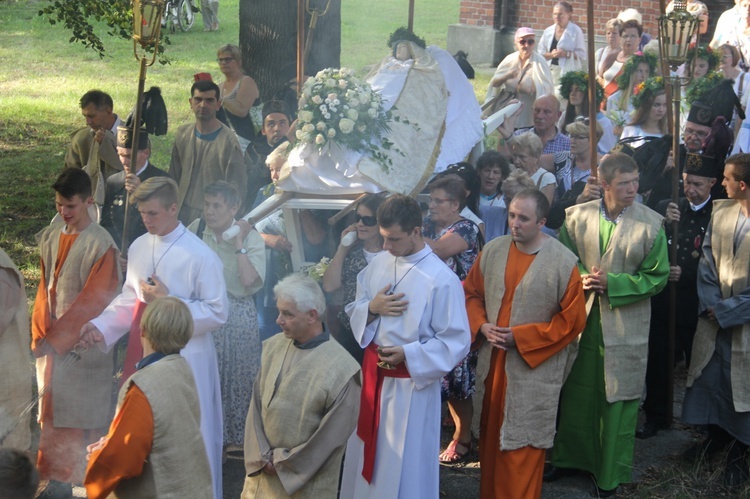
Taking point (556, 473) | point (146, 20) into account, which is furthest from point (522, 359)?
point (146, 20)

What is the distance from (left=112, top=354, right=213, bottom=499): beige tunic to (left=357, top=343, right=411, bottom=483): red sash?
54.7 inches

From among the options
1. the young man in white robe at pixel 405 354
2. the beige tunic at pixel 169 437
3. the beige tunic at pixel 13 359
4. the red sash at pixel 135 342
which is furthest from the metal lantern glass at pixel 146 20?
the beige tunic at pixel 169 437

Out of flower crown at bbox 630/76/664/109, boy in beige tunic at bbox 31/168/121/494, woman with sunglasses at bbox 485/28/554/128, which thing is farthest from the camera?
woman with sunglasses at bbox 485/28/554/128

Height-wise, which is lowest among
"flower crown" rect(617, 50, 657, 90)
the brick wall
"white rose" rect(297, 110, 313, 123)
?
"white rose" rect(297, 110, 313, 123)

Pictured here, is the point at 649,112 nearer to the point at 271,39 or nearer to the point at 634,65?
the point at 634,65

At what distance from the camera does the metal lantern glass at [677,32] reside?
6664 mm

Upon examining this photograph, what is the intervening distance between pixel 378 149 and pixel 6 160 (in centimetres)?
796

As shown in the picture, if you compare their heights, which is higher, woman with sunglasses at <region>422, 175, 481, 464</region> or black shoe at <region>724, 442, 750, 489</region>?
woman with sunglasses at <region>422, 175, 481, 464</region>

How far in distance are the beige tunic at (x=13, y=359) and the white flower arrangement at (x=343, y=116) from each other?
2.26 meters

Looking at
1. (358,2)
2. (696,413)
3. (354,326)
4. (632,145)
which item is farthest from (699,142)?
(358,2)

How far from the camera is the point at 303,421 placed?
477 cm

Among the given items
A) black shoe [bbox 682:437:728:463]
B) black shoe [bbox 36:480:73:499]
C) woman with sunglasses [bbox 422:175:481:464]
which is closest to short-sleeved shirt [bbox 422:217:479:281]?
woman with sunglasses [bbox 422:175:481:464]

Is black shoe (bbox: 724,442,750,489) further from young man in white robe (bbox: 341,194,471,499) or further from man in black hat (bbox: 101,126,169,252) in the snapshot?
man in black hat (bbox: 101,126,169,252)

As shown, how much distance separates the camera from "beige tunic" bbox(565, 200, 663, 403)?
6.27 meters
